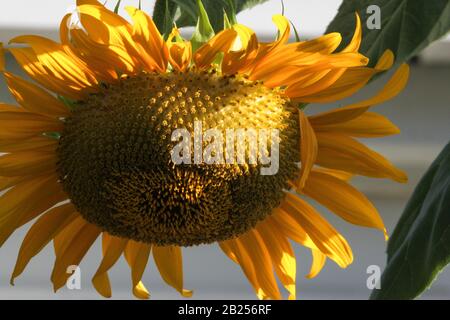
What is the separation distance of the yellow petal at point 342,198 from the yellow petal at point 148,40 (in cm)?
16

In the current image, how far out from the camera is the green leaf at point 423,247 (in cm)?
66

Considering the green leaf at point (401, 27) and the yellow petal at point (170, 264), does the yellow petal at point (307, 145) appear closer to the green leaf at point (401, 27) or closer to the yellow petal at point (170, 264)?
the green leaf at point (401, 27)

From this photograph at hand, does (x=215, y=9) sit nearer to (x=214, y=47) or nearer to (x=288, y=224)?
(x=214, y=47)

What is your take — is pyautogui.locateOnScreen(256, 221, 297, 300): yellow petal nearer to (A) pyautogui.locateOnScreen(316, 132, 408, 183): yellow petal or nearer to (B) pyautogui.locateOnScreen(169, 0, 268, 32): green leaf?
(A) pyautogui.locateOnScreen(316, 132, 408, 183): yellow petal

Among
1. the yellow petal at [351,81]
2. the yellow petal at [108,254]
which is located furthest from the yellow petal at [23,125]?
the yellow petal at [351,81]

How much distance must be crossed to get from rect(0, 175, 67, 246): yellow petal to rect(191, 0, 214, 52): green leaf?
0.17 metres

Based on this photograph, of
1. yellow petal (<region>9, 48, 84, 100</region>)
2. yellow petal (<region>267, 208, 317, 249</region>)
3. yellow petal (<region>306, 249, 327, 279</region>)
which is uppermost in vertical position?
yellow petal (<region>9, 48, 84, 100</region>)

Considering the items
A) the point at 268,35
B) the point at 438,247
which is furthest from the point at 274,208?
the point at 268,35

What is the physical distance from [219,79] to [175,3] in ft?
0.21

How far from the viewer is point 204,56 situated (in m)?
0.69

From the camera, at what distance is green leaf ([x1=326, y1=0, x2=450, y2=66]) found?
71 centimetres

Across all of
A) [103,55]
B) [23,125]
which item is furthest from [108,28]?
[23,125]

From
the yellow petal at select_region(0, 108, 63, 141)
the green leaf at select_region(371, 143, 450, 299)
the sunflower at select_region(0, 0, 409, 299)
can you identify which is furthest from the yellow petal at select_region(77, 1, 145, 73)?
the green leaf at select_region(371, 143, 450, 299)

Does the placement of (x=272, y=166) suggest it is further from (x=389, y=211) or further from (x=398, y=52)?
(x=389, y=211)
